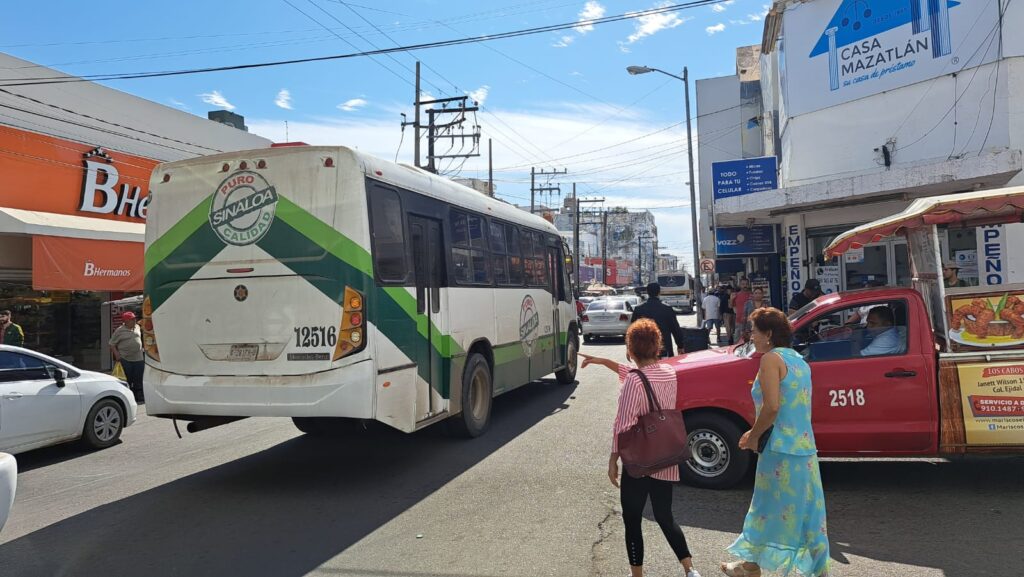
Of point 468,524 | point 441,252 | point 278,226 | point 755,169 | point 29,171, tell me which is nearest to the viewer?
point 468,524

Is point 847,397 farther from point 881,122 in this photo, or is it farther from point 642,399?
point 881,122

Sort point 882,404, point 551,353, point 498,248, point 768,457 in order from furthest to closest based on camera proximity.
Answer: point 551,353
point 498,248
point 882,404
point 768,457

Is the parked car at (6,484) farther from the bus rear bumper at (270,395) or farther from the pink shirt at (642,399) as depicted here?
the pink shirt at (642,399)

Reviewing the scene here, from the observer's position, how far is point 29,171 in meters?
14.6

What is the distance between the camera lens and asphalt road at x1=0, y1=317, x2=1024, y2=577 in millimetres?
4555

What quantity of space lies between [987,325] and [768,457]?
3.17m

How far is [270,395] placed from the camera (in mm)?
6141

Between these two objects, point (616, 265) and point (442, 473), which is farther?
point (616, 265)

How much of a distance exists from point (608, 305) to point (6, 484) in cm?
1946

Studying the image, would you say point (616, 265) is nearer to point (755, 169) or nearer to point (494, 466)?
point (755, 169)

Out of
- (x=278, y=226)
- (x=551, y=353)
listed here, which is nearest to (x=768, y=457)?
(x=278, y=226)

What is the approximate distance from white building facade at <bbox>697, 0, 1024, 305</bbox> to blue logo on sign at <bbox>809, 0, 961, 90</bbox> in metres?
0.02

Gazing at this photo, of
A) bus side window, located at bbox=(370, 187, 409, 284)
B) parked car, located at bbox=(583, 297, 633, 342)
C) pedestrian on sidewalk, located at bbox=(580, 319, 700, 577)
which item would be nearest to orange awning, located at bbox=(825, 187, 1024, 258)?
pedestrian on sidewalk, located at bbox=(580, 319, 700, 577)

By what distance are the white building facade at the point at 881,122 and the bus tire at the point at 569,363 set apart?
17.9 ft
